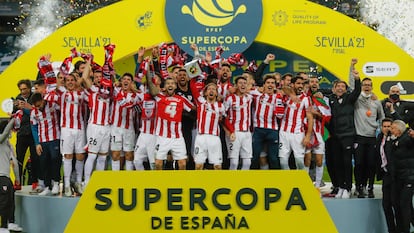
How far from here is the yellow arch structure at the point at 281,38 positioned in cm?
1377

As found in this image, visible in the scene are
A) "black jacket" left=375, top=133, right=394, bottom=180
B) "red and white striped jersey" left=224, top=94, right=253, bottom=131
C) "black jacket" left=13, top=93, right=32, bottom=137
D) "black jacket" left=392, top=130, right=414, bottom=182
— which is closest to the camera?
"black jacket" left=392, top=130, right=414, bottom=182

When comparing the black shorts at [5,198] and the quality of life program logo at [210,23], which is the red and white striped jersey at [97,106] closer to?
the black shorts at [5,198]

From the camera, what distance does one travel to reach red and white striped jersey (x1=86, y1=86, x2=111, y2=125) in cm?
1107

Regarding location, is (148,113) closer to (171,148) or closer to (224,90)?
(171,148)

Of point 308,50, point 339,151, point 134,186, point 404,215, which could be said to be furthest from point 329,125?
point 134,186

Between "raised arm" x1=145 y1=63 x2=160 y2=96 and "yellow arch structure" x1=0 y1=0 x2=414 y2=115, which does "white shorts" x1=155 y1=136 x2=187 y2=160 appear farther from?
"yellow arch structure" x1=0 y1=0 x2=414 y2=115

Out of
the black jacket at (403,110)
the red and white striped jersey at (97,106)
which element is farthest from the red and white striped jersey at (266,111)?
the red and white striped jersey at (97,106)

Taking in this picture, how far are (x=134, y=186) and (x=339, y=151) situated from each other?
376 cm

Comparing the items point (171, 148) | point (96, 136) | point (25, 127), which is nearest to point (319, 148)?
point (171, 148)

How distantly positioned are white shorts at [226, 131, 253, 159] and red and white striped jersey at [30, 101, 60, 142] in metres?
2.32

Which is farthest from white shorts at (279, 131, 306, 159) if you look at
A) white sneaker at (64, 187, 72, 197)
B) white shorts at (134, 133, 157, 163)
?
white sneaker at (64, 187, 72, 197)

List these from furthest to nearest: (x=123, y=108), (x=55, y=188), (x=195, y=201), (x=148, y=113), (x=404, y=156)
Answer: (x=55, y=188), (x=123, y=108), (x=148, y=113), (x=404, y=156), (x=195, y=201)

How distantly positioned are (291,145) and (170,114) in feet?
5.45

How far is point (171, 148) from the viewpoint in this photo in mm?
10695
